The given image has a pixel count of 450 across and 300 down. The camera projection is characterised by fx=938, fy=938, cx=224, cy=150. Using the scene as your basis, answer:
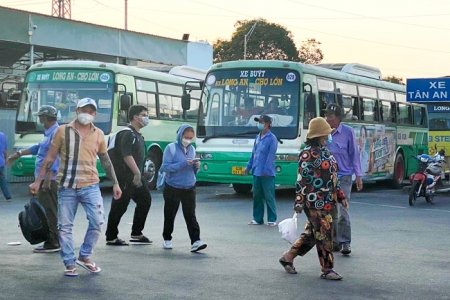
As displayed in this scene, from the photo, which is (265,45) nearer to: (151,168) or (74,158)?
(151,168)

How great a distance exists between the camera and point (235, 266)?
977 centimetres

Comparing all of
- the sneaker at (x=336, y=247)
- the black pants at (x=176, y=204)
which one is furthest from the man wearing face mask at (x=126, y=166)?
the sneaker at (x=336, y=247)

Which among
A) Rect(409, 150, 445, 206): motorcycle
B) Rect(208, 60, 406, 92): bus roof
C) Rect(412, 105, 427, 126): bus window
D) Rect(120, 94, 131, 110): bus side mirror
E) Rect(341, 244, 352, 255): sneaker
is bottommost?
Rect(341, 244, 352, 255): sneaker

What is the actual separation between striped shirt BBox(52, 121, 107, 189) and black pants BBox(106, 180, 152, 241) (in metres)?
2.34

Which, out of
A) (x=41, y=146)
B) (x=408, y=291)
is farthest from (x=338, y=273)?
(x=41, y=146)

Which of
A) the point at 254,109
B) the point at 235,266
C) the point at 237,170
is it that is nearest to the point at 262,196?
the point at 235,266

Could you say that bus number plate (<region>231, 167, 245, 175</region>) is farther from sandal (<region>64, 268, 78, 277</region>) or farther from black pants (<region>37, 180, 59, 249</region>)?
sandal (<region>64, 268, 78, 277</region>)

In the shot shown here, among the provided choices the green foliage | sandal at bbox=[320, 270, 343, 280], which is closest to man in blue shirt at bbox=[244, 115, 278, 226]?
sandal at bbox=[320, 270, 343, 280]

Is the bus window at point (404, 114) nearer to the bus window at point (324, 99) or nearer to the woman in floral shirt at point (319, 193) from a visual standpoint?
the bus window at point (324, 99)

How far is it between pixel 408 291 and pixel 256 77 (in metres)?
12.2

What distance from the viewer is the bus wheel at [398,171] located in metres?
25.5

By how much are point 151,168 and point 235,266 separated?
524 inches

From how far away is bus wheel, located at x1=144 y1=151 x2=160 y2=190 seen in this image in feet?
74.4

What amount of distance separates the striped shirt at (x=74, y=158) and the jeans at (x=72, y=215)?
8cm
